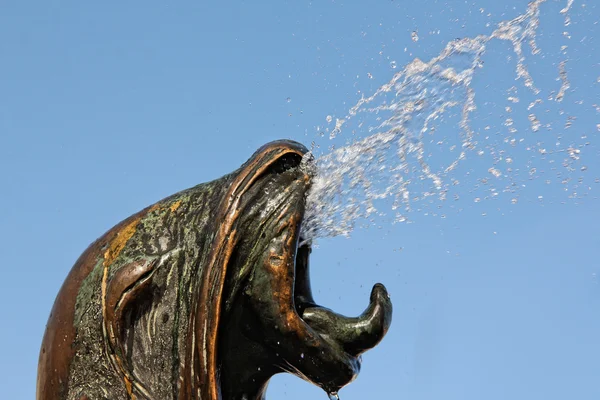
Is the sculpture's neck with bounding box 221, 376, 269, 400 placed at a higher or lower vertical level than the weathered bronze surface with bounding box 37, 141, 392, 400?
lower

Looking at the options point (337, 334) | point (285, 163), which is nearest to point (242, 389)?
Result: point (337, 334)

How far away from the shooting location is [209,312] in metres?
3.36

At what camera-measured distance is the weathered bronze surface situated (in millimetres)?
3383

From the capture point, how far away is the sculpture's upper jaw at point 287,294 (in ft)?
11.1

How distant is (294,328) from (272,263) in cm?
24

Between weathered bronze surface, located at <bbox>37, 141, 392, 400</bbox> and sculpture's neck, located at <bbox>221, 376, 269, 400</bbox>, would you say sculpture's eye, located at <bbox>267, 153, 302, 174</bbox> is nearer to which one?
weathered bronze surface, located at <bbox>37, 141, 392, 400</bbox>

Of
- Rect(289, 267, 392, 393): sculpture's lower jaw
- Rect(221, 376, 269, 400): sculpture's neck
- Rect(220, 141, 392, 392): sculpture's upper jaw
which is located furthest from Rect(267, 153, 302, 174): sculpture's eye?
Rect(221, 376, 269, 400): sculpture's neck

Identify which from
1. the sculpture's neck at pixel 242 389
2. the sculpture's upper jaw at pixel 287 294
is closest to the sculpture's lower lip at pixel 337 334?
the sculpture's upper jaw at pixel 287 294

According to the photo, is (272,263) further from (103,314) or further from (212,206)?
(103,314)

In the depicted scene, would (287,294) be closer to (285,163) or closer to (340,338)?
(340,338)

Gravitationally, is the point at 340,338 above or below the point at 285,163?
below

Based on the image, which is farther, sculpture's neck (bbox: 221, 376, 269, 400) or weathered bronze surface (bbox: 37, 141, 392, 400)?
sculpture's neck (bbox: 221, 376, 269, 400)

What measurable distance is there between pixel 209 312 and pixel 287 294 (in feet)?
0.89

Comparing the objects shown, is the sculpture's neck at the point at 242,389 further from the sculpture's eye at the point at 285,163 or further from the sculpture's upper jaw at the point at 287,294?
the sculpture's eye at the point at 285,163
